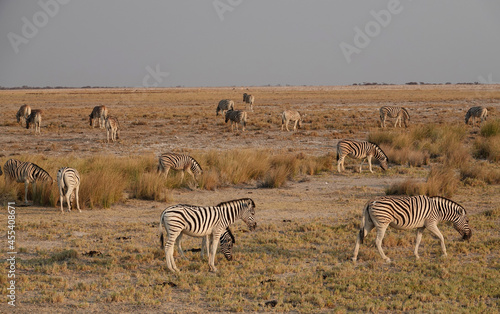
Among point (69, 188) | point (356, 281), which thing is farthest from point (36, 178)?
point (356, 281)

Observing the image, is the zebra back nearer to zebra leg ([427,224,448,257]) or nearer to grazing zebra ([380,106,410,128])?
zebra leg ([427,224,448,257])

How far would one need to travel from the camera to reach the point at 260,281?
8.10m

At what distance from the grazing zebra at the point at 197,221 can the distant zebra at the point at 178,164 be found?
670 cm

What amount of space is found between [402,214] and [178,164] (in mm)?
8239

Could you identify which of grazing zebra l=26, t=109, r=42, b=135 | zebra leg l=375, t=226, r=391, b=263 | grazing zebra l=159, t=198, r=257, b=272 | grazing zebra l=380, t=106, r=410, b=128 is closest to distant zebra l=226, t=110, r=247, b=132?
grazing zebra l=380, t=106, r=410, b=128

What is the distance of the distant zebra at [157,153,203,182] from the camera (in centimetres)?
1550

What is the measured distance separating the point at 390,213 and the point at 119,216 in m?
6.58

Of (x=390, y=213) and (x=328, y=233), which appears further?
(x=328, y=233)

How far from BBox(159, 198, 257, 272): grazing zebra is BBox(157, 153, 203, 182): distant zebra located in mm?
6698

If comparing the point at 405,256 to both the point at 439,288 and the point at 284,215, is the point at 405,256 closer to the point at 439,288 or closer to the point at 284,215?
the point at 439,288

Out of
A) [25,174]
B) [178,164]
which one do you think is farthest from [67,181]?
[178,164]

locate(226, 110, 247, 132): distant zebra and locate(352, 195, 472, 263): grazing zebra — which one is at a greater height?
locate(226, 110, 247, 132): distant zebra

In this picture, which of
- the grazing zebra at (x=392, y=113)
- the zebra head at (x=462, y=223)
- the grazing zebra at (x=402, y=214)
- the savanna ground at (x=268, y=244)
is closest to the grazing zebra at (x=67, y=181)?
the savanna ground at (x=268, y=244)

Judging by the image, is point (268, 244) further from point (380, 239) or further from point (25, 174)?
point (25, 174)
